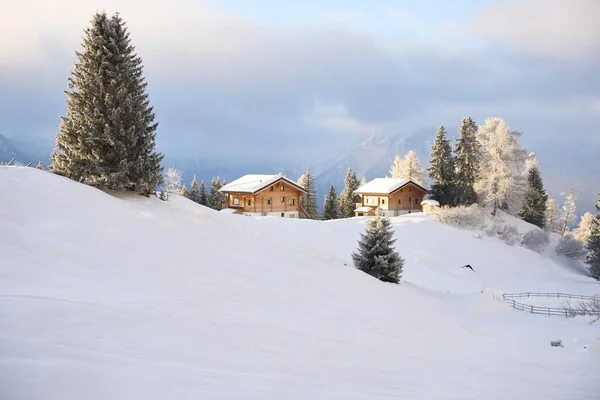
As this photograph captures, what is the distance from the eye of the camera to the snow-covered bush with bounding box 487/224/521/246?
47.2 meters

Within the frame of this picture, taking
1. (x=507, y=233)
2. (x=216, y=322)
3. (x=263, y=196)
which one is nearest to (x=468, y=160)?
(x=507, y=233)

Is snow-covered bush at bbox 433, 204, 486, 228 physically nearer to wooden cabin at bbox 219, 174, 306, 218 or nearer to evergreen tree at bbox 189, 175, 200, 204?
wooden cabin at bbox 219, 174, 306, 218

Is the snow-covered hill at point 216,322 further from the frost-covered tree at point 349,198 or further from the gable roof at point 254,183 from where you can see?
the frost-covered tree at point 349,198

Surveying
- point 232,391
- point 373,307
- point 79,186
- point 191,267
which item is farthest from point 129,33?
point 232,391

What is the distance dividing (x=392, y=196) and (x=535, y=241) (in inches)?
765

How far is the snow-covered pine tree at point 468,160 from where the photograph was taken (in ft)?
185

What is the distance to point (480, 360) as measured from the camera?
12.4 m

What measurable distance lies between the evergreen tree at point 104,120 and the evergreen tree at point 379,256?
43.3ft

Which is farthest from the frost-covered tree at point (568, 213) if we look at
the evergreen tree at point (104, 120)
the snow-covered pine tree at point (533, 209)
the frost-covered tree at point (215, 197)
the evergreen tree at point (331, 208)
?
the evergreen tree at point (104, 120)

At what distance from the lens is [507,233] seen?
1882 inches

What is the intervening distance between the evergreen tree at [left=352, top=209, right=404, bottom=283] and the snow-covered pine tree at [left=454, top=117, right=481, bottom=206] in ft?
118

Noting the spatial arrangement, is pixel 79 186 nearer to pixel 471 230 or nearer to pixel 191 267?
pixel 191 267

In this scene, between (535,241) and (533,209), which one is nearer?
(535,241)

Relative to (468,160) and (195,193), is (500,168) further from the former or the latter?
(195,193)
